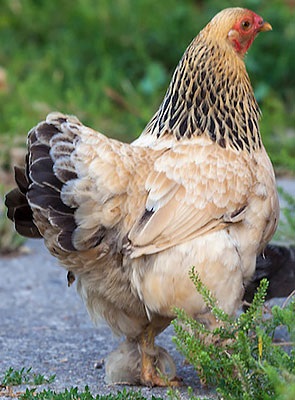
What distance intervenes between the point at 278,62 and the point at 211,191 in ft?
21.2

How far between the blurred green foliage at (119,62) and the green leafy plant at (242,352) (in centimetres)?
552

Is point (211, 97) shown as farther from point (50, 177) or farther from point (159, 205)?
point (50, 177)

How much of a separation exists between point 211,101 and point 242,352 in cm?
151

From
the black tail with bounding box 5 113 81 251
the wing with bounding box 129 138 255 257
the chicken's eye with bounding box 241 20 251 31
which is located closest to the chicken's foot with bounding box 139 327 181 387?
the wing with bounding box 129 138 255 257

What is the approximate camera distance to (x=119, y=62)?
426 inches

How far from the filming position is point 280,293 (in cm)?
534

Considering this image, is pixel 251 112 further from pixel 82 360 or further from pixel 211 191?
pixel 82 360

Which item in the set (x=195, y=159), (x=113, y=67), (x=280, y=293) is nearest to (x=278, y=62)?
(x=113, y=67)

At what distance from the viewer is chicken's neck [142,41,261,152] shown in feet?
15.4

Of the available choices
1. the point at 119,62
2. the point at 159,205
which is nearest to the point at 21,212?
the point at 159,205

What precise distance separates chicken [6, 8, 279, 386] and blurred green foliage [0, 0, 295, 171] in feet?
15.0

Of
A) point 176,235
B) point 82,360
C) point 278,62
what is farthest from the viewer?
point 278,62

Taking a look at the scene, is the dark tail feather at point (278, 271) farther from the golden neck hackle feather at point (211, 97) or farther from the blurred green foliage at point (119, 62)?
the blurred green foliage at point (119, 62)

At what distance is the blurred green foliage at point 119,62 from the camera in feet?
31.8
